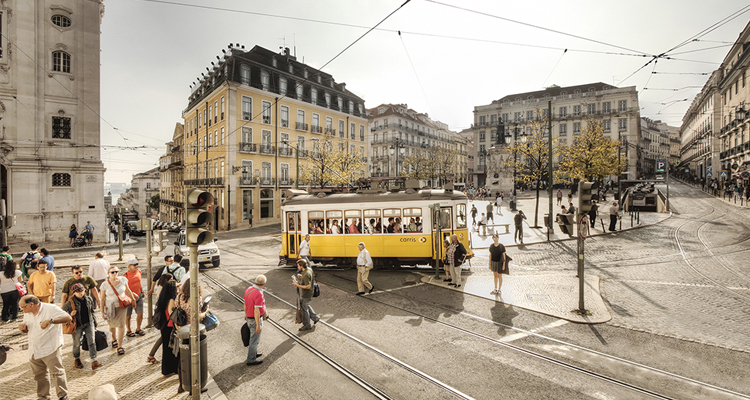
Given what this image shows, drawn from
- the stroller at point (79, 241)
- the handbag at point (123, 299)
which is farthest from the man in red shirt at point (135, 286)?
the stroller at point (79, 241)

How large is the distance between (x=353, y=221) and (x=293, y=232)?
264cm

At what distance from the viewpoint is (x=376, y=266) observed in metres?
13.6

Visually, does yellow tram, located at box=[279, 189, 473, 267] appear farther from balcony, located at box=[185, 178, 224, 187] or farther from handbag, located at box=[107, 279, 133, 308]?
balcony, located at box=[185, 178, 224, 187]

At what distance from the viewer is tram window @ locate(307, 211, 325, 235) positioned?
14.0m

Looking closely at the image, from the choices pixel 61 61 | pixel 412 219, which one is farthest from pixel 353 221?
pixel 61 61

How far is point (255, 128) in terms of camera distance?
37.0 meters

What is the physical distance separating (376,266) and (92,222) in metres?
24.7

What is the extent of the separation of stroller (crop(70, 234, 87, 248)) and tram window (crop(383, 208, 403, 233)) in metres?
23.6

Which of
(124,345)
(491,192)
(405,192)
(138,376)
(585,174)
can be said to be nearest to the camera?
(138,376)

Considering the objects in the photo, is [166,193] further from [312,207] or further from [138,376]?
[138,376]

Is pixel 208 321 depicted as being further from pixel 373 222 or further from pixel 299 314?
pixel 373 222

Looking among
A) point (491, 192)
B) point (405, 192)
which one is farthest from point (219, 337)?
point (491, 192)

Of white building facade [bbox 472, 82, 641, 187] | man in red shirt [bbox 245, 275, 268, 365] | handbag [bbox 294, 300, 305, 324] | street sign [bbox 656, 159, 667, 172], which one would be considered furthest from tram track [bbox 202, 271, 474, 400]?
white building facade [bbox 472, 82, 641, 187]

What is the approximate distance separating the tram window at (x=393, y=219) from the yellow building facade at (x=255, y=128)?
22738 millimetres
